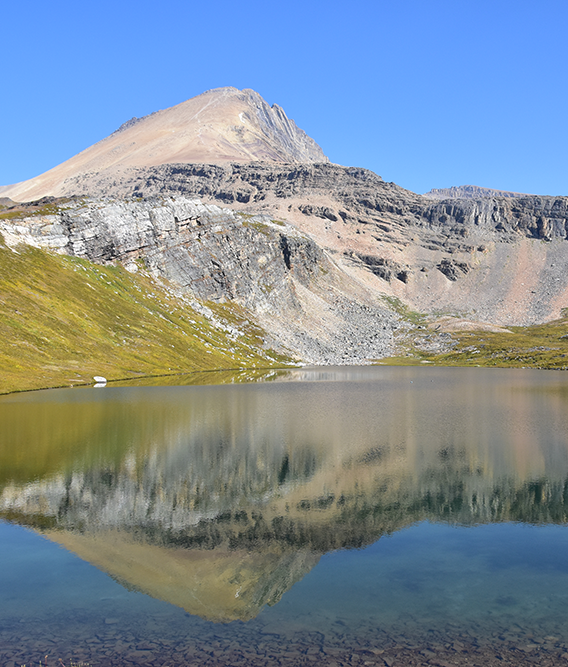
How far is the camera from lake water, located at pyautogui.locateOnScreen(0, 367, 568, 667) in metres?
17.9

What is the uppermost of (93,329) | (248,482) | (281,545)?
(93,329)

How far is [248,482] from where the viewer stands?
39.3 m

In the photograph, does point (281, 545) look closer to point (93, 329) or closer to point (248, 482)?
point (248, 482)

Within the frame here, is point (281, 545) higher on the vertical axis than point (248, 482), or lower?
lower

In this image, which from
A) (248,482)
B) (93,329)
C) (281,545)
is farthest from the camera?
(93,329)

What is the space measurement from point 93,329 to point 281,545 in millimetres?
120547

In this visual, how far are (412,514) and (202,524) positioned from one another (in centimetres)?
1257

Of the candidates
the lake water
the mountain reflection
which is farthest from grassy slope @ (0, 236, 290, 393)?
the lake water

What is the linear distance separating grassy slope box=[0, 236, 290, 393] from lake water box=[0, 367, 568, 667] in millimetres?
56705

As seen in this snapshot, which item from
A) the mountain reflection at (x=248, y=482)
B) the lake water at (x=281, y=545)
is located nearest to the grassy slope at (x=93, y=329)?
the mountain reflection at (x=248, y=482)

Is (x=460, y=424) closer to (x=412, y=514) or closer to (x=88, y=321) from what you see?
(x=412, y=514)

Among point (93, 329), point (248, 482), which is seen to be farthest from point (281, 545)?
point (93, 329)

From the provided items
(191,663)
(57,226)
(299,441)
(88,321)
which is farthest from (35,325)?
(191,663)

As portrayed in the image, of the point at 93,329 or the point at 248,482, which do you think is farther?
the point at 93,329
